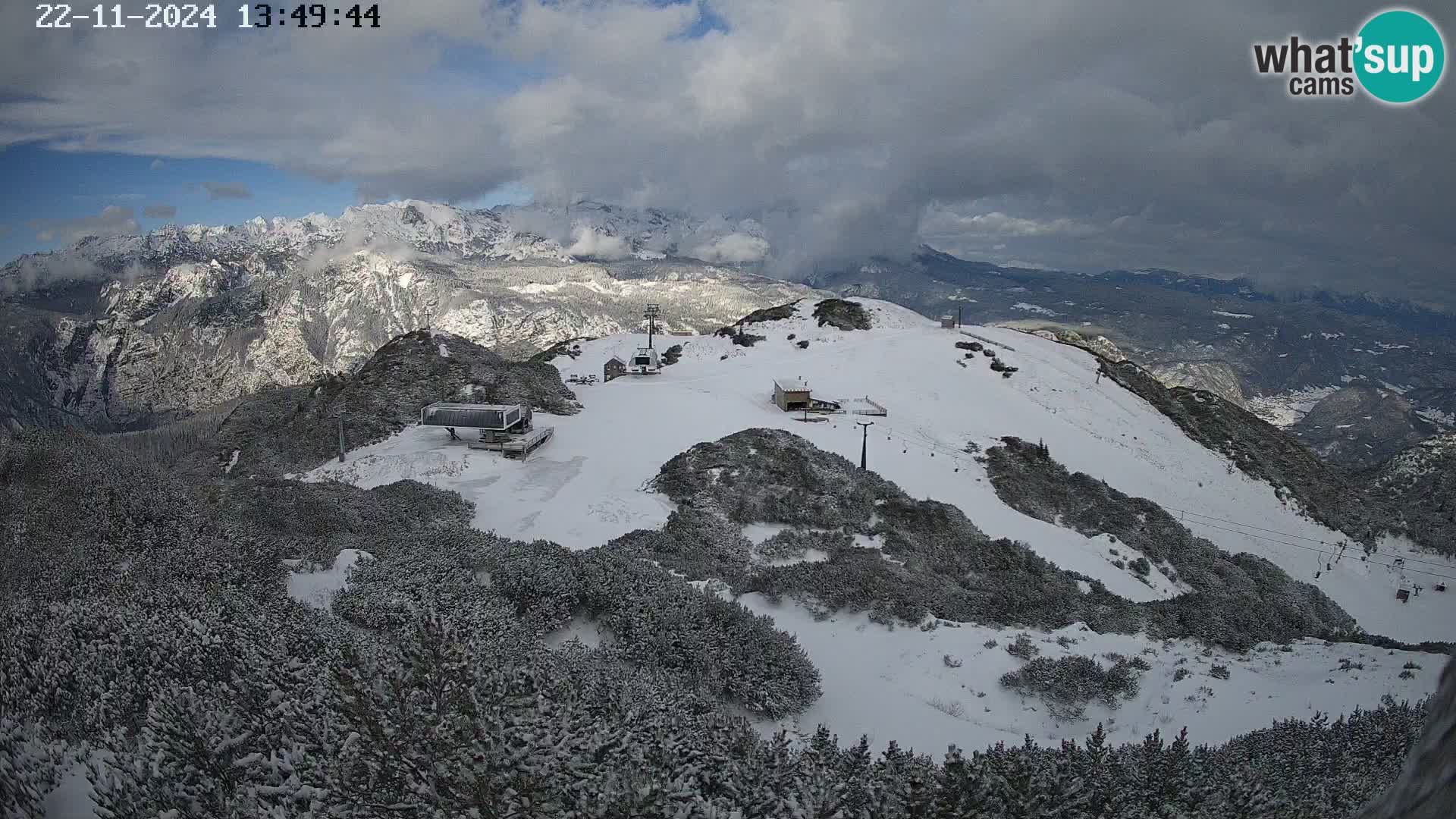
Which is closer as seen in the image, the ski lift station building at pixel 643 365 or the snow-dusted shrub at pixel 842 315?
the ski lift station building at pixel 643 365

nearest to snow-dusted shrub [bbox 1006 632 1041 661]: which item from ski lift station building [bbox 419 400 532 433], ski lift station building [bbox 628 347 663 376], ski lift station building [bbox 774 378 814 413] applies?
ski lift station building [bbox 419 400 532 433]

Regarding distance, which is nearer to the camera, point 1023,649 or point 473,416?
point 1023,649

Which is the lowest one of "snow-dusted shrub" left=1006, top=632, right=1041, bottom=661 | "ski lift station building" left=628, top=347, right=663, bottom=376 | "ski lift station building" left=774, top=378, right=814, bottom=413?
"ski lift station building" left=628, top=347, right=663, bottom=376

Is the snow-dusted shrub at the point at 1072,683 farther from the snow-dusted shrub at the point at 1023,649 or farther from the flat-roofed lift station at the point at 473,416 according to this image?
the flat-roofed lift station at the point at 473,416

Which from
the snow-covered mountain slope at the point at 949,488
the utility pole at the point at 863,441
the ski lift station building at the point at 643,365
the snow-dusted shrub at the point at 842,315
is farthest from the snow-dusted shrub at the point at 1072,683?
A: the snow-dusted shrub at the point at 842,315

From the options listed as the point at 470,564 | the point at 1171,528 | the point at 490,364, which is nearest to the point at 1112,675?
the point at 470,564

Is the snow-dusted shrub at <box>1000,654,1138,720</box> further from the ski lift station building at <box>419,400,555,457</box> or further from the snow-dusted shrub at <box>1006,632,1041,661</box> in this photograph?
the ski lift station building at <box>419,400,555,457</box>

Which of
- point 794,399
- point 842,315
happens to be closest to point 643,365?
point 794,399

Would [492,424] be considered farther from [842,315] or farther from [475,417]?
[842,315]
